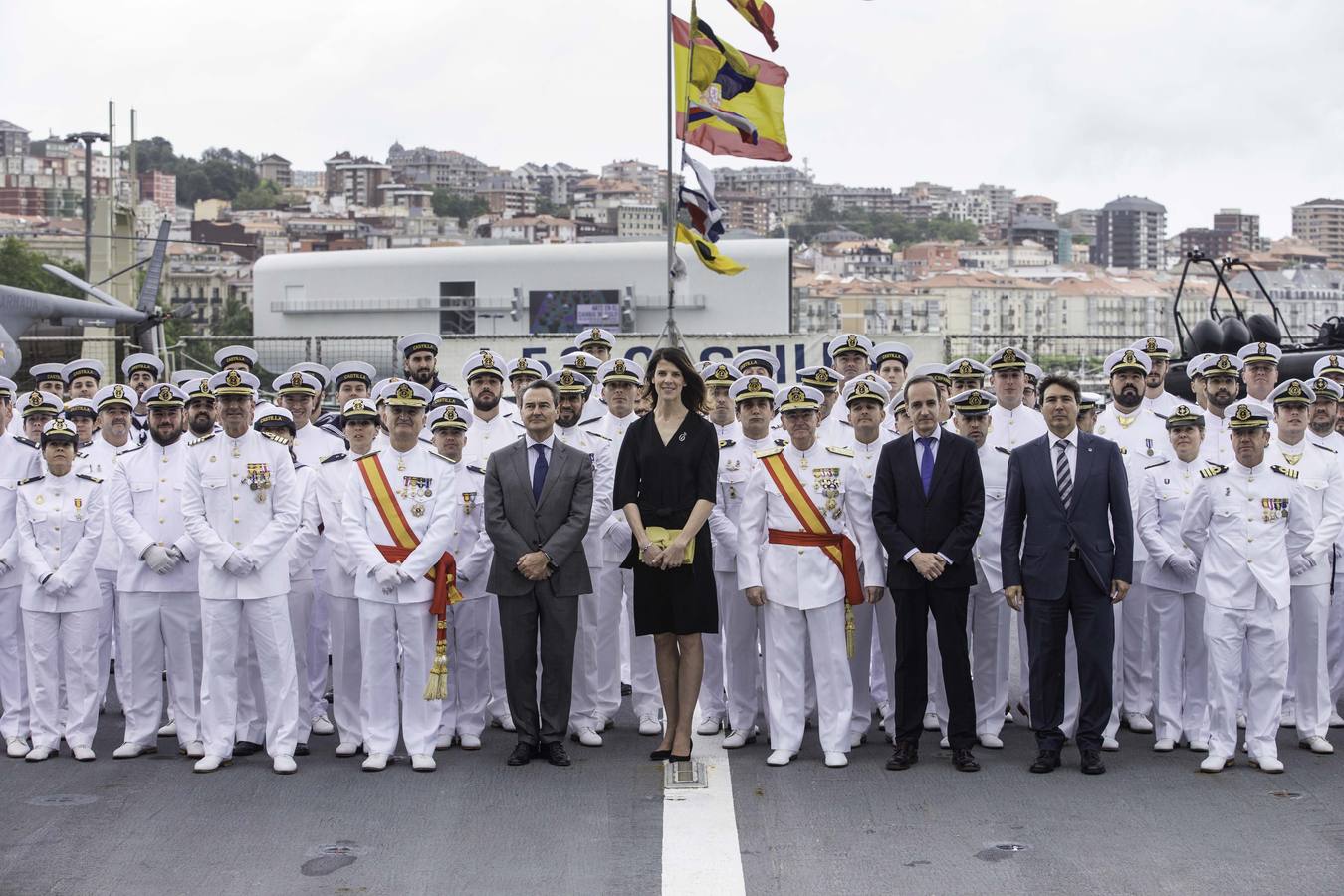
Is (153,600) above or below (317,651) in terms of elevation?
above

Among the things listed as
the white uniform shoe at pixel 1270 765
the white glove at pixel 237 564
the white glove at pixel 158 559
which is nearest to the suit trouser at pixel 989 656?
the white uniform shoe at pixel 1270 765

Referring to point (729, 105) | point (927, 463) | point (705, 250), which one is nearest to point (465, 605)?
point (927, 463)

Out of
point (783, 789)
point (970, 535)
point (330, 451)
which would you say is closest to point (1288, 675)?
point (970, 535)

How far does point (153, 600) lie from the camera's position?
925cm

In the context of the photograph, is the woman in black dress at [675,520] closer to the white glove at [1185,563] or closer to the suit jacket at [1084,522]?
the suit jacket at [1084,522]

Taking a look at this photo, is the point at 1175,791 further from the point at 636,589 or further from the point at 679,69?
the point at 679,69

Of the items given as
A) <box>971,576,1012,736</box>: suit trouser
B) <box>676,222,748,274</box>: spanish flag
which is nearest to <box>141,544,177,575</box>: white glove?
<box>971,576,1012,736</box>: suit trouser

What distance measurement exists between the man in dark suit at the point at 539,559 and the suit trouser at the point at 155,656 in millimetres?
1672

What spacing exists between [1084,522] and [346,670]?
396cm

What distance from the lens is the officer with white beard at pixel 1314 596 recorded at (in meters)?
9.28

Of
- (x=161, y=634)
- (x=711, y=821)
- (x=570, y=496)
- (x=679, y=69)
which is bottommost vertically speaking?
(x=711, y=821)

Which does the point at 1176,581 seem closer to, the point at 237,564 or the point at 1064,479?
the point at 1064,479

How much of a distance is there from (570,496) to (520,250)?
91.2 feet

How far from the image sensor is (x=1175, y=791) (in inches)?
328
